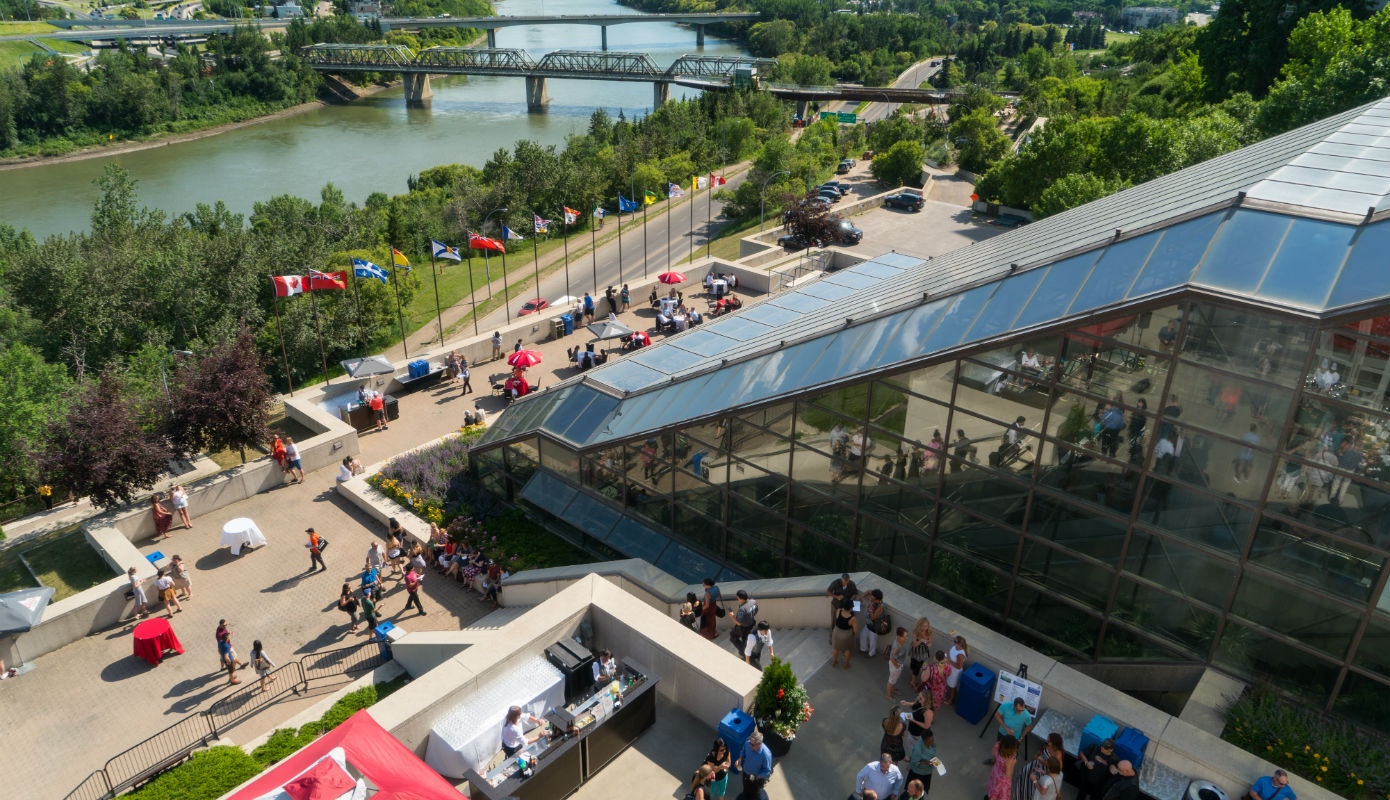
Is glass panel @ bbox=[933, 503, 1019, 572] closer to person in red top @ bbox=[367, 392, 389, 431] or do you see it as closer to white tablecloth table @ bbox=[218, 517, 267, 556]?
white tablecloth table @ bbox=[218, 517, 267, 556]

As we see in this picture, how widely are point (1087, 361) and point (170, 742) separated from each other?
1712 centimetres

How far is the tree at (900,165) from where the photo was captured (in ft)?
223

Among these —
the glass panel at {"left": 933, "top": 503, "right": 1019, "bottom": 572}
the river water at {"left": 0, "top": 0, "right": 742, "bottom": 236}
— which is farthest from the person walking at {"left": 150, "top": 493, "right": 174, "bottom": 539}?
the river water at {"left": 0, "top": 0, "right": 742, "bottom": 236}

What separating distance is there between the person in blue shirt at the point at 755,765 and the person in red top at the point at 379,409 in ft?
64.2

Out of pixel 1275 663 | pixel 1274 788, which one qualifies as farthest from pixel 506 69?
pixel 1274 788

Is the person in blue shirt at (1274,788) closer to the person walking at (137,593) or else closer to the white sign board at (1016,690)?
the white sign board at (1016,690)

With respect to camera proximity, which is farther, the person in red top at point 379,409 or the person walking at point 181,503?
the person in red top at point 379,409

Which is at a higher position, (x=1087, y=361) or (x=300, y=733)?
(x=1087, y=361)

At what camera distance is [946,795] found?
12188mm

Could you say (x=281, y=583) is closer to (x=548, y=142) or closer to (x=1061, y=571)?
(x=1061, y=571)

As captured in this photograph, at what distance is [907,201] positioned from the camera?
60688mm

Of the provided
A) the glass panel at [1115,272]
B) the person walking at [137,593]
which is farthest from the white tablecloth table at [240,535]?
the glass panel at [1115,272]

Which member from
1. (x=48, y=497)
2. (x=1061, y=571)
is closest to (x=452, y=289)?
(x=48, y=497)

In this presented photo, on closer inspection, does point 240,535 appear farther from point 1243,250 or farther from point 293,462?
point 1243,250
